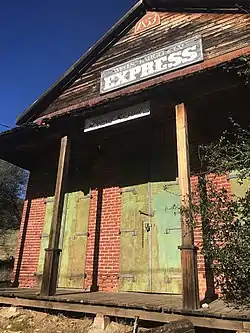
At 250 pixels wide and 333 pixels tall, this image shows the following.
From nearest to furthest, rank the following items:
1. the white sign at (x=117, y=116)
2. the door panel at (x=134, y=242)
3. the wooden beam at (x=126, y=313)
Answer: the wooden beam at (x=126, y=313)
the white sign at (x=117, y=116)
the door panel at (x=134, y=242)

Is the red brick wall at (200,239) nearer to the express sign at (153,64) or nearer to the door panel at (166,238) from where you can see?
the door panel at (166,238)

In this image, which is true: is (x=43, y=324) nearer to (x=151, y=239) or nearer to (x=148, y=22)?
(x=151, y=239)

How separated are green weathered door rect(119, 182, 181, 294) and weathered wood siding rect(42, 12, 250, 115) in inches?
139

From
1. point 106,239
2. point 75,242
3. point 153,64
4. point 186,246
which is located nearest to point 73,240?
point 75,242

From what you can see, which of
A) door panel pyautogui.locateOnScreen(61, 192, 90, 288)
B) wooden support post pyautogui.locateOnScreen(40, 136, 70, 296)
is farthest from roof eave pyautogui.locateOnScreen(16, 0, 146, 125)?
wooden support post pyautogui.locateOnScreen(40, 136, 70, 296)

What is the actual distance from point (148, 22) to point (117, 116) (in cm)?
468

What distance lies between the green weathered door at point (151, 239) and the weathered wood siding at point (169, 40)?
3.52m

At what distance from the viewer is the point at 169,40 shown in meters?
8.63

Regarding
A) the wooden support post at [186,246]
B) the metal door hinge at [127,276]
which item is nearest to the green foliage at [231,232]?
the wooden support post at [186,246]

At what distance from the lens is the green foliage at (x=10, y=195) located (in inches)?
789

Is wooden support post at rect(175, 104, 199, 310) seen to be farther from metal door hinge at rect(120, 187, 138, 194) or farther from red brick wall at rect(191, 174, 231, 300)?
metal door hinge at rect(120, 187, 138, 194)

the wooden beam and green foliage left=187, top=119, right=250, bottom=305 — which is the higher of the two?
green foliage left=187, top=119, right=250, bottom=305

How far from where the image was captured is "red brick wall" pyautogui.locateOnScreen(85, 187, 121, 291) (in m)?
7.16

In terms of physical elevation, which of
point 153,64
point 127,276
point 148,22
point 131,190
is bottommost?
point 127,276
